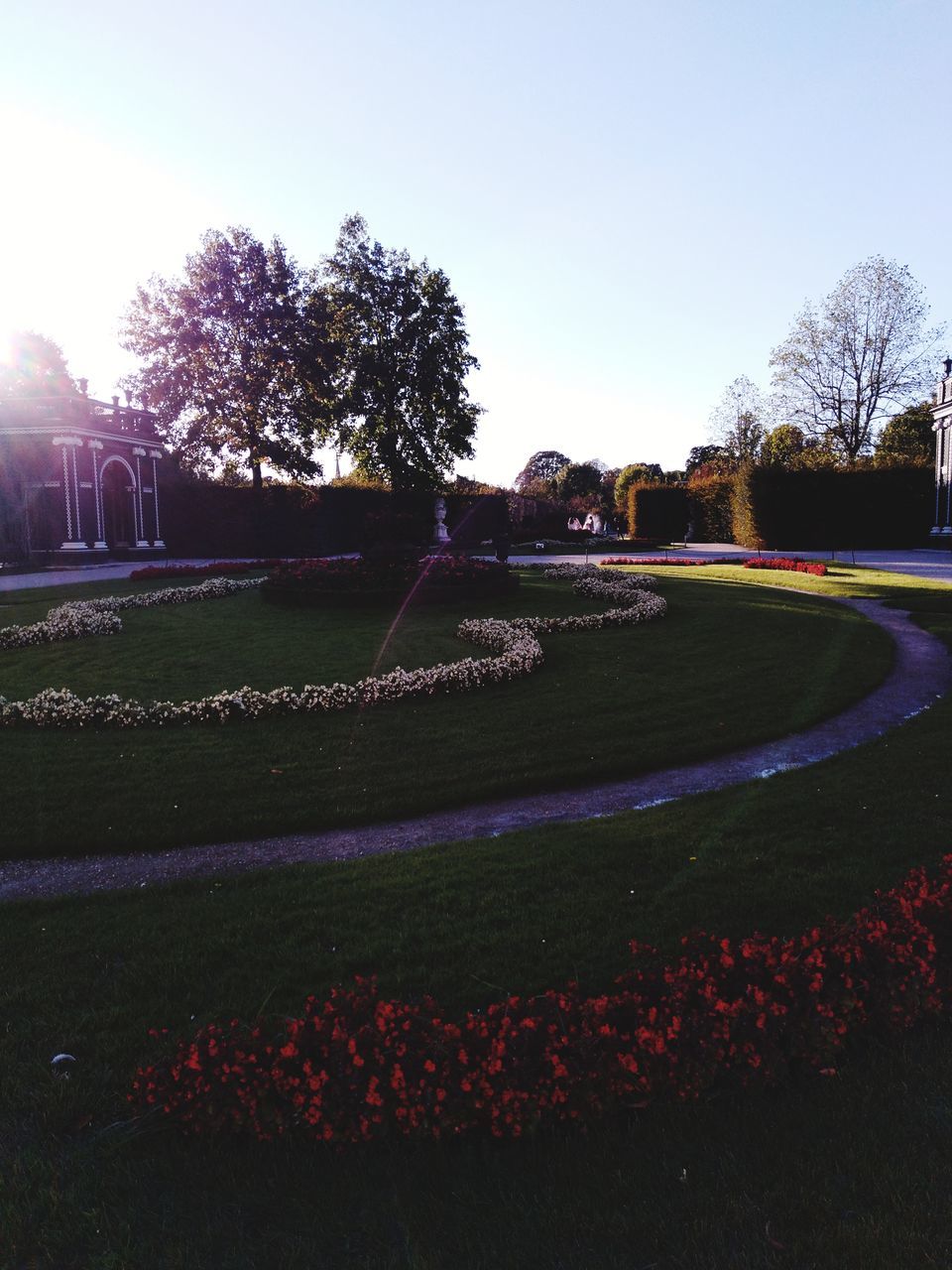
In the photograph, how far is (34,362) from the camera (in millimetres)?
64250

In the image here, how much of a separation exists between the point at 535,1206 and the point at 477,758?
195 inches

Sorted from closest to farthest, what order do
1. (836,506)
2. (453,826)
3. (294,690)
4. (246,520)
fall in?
1. (453,826)
2. (294,690)
3. (836,506)
4. (246,520)

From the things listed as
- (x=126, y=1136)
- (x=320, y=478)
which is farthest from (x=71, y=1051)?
(x=320, y=478)

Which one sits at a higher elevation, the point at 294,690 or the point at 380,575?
the point at 380,575

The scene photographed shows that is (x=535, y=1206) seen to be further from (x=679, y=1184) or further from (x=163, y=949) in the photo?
(x=163, y=949)

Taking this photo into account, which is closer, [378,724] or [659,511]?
[378,724]

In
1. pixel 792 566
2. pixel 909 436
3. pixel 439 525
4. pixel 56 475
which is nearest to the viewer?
pixel 792 566

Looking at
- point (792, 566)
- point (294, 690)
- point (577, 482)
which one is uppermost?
point (577, 482)

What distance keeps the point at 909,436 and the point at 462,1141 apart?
199 feet

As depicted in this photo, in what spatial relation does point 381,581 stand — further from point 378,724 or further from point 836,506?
point 836,506

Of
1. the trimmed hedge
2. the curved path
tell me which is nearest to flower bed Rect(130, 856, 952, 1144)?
the curved path

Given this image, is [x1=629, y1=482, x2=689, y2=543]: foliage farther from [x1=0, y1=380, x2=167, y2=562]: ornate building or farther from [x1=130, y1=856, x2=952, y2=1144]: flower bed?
[x1=130, y1=856, x2=952, y2=1144]: flower bed

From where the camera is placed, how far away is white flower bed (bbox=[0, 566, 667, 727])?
338 inches

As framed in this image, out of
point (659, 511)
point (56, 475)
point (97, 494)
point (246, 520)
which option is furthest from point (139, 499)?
point (659, 511)
